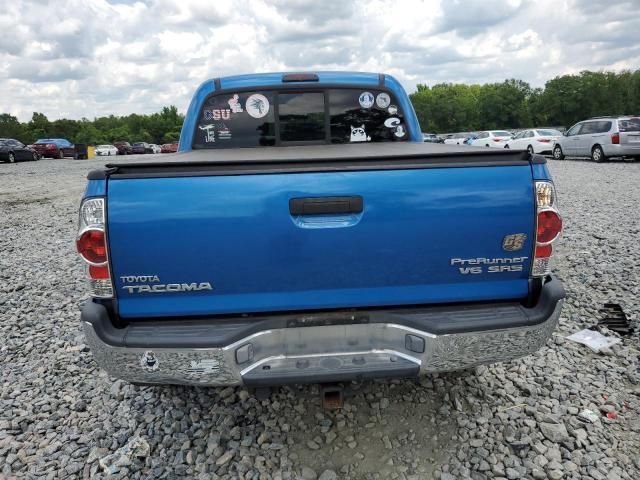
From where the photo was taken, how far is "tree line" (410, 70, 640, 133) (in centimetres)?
6162

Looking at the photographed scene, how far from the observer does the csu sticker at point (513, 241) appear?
2.37 metres

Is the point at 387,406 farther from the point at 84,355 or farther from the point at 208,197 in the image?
the point at 84,355

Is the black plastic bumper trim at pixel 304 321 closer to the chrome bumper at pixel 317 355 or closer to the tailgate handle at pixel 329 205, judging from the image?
the chrome bumper at pixel 317 355

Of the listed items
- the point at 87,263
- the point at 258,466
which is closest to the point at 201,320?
the point at 87,263

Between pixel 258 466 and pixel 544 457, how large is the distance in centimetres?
160

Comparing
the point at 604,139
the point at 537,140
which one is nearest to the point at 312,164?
the point at 604,139

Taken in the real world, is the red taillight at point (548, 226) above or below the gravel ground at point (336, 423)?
above

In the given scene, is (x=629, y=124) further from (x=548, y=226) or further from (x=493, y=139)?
(x=548, y=226)

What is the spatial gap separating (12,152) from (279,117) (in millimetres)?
31663

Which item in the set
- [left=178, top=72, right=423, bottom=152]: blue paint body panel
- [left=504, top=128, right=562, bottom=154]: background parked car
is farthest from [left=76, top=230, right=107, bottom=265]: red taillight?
[left=504, top=128, right=562, bottom=154]: background parked car

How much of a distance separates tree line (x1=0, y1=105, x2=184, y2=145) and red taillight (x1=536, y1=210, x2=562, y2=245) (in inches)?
3917

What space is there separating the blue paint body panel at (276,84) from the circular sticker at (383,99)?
83mm

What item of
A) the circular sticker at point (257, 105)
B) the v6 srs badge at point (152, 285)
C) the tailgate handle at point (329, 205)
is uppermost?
the circular sticker at point (257, 105)

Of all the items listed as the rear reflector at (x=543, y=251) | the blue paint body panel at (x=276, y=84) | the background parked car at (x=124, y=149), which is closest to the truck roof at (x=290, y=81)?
the blue paint body panel at (x=276, y=84)
